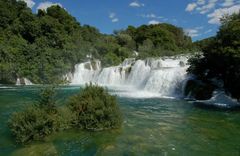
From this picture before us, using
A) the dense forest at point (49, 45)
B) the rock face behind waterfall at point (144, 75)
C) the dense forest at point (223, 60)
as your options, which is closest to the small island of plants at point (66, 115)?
the dense forest at point (223, 60)

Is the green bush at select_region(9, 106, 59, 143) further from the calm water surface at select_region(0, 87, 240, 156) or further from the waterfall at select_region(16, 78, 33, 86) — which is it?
the waterfall at select_region(16, 78, 33, 86)

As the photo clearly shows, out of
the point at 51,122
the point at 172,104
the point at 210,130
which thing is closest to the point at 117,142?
the point at 51,122

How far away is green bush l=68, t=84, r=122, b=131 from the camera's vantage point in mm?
12734

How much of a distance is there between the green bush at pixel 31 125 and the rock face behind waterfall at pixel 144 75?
1792 centimetres

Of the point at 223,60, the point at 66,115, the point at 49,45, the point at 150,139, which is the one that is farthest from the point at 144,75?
the point at 49,45

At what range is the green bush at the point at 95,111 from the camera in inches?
501

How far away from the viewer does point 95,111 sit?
1266cm

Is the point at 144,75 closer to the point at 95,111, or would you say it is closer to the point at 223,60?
the point at 223,60

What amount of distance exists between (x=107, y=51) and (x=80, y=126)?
→ 5090 cm

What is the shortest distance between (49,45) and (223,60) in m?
41.6

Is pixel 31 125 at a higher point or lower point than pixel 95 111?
lower

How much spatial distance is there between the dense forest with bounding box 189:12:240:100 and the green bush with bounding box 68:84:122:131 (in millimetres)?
10427

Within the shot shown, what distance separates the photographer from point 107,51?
63250 mm

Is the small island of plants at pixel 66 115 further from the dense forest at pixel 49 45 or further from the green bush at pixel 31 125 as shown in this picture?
the dense forest at pixel 49 45
